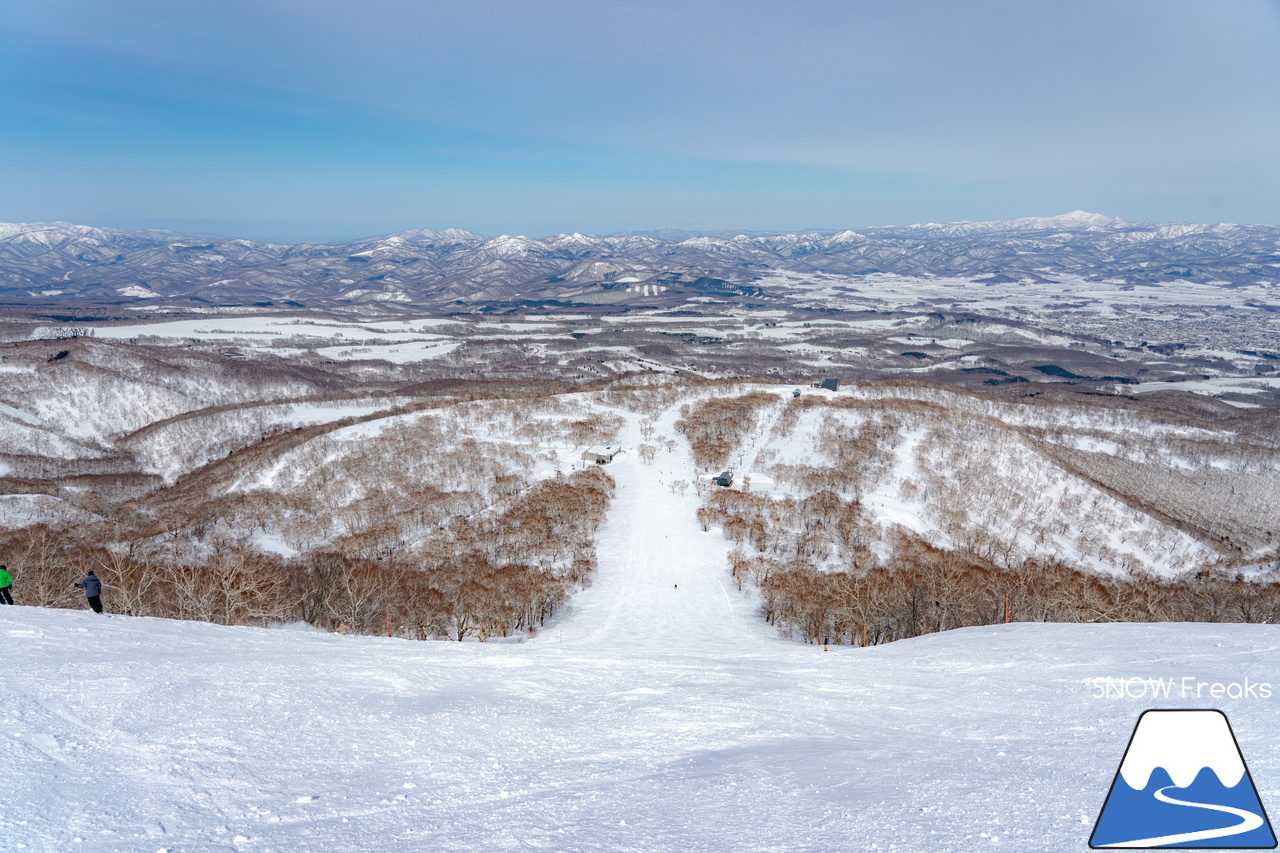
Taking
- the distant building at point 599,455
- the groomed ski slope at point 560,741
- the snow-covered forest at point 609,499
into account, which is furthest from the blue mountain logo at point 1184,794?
the distant building at point 599,455

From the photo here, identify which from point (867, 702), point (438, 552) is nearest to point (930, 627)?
point (867, 702)

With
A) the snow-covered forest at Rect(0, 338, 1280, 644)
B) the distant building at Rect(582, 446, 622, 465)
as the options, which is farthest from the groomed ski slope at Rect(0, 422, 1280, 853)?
the distant building at Rect(582, 446, 622, 465)

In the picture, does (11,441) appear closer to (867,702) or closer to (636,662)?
(636,662)

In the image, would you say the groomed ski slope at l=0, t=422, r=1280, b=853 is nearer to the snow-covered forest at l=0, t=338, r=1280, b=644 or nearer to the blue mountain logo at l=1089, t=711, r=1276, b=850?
the blue mountain logo at l=1089, t=711, r=1276, b=850

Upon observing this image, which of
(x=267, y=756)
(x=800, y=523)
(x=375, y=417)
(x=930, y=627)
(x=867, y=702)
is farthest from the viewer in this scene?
(x=375, y=417)

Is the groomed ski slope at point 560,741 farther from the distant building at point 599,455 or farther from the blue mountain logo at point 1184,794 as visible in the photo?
the distant building at point 599,455

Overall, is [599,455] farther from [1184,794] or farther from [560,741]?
[1184,794]
